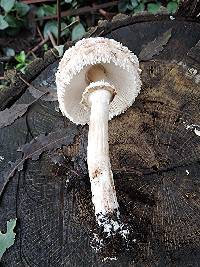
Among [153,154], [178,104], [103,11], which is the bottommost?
[153,154]

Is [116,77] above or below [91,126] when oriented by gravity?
above

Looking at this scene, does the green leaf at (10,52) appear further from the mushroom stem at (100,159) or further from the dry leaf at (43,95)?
the mushroom stem at (100,159)

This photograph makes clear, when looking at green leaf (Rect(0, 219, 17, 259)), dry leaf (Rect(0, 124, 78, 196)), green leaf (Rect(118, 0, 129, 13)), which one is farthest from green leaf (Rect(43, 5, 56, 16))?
green leaf (Rect(0, 219, 17, 259))

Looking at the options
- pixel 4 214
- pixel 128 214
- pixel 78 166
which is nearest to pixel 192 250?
pixel 128 214

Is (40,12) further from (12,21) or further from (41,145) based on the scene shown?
(41,145)

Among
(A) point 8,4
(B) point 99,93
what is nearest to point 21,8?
(A) point 8,4

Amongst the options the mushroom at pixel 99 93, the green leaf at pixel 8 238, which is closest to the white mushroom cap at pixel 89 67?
the mushroom at pixel 99 93

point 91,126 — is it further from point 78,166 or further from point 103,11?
point 103,11
